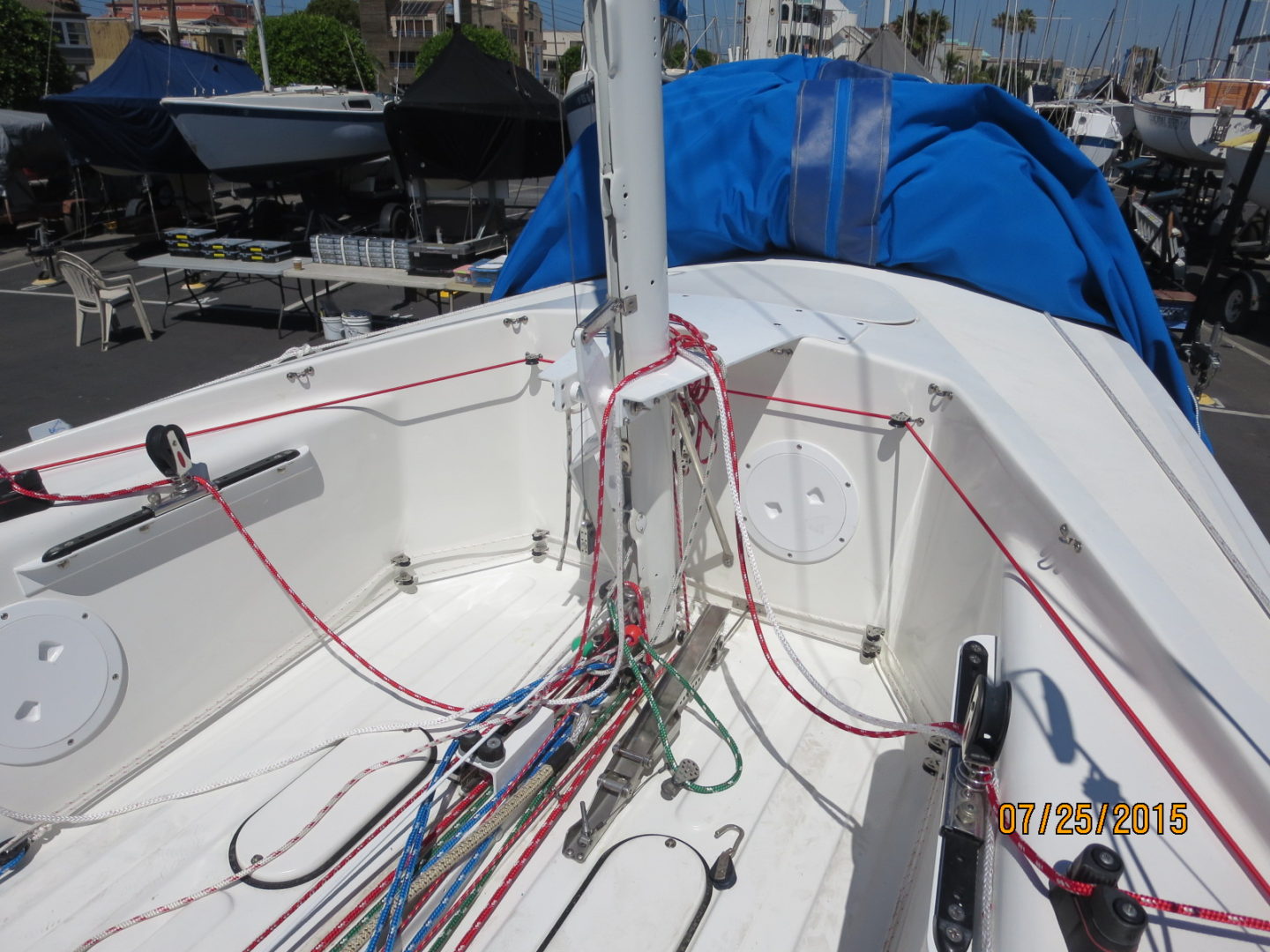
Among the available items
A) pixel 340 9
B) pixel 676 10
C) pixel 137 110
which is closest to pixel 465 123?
pixel 676 10

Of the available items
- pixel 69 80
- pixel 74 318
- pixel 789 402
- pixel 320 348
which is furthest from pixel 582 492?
pixel 69 80

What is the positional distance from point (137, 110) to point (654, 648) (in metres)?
10.7

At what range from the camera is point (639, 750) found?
1.84 m

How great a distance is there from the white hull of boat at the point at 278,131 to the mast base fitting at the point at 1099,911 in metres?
9.87

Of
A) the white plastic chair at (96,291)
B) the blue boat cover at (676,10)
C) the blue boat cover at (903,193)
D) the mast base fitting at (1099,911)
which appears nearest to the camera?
the mast base fitting at (1099,911)

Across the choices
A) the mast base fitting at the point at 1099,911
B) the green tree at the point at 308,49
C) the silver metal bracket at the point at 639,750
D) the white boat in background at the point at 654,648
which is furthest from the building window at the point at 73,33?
the mast base fitting at the point at 1099,911

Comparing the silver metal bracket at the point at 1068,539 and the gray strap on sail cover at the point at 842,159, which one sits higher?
the gray strap on sail cover at the point at 842,159

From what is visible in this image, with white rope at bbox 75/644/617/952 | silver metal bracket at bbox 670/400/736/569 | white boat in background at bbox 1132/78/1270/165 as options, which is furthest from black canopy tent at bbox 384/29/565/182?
white boat in background at bbox 1132/78/1270/165

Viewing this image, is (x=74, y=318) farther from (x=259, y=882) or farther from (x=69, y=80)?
(x=69, y=80)

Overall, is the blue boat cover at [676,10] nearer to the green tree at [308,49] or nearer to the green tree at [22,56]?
the green tree at [22,56]

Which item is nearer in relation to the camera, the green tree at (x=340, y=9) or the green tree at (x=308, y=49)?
the green tree at (x=308, y=49)

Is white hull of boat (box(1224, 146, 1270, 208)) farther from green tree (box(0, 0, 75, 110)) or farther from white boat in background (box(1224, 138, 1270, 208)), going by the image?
green tree (box(0, 0, 75, 110))

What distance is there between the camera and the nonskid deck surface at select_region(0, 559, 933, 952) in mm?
1525

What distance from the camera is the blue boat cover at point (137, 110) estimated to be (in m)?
9.41
